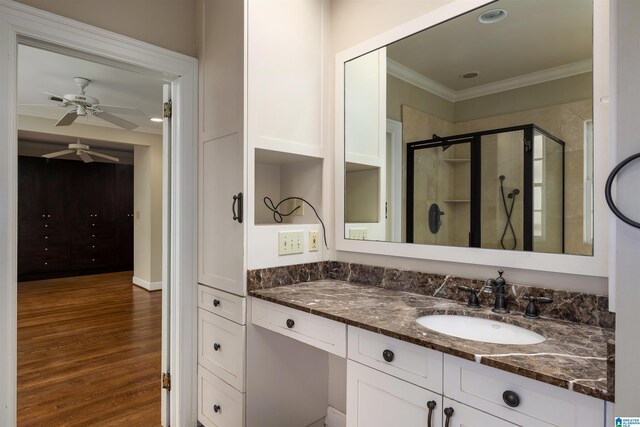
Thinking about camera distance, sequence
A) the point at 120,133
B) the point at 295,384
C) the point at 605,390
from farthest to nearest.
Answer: the point at 120,133 → the point at 295,384 → the point at 605,390

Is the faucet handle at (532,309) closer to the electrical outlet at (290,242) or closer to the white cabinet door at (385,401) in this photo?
the white cabinet door at (385,401)

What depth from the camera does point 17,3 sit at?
1.48m

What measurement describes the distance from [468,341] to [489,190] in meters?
0.69

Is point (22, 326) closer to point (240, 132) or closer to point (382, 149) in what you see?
point (240, 132)

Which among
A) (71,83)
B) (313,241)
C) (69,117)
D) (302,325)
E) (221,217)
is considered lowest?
(302,325)

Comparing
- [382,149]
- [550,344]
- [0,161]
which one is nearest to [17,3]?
[0,161]

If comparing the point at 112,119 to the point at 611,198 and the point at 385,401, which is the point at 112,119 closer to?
the point at 385,401

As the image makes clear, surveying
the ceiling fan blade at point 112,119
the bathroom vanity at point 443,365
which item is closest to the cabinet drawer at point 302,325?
the bathroom vanity at point 443,365

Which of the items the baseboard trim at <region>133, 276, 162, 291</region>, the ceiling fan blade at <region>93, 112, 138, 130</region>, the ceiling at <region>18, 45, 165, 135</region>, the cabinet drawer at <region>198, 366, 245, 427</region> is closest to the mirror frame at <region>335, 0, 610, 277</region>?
the cabinet drawer at <region>198, 366, 245, 427</region>

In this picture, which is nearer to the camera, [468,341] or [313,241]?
[468,341]

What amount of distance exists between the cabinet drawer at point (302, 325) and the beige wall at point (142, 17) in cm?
143

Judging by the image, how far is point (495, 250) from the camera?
144cm

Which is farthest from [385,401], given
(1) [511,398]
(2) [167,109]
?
(2) [167,109]

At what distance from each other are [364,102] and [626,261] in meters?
1.52
